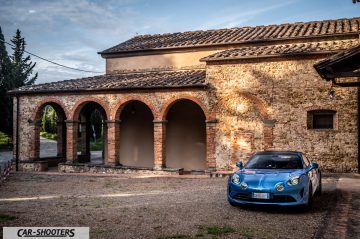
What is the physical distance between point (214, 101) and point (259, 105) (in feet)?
5.94

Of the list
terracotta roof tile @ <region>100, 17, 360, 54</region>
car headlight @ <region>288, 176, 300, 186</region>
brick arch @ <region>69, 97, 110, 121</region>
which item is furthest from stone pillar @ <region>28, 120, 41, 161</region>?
car headlight @ <region>288, 176, 300, 186</region>

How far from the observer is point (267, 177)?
278 inches

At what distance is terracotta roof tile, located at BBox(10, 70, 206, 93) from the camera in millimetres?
14539

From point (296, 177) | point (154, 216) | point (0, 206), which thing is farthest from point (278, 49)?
point (0, 206)

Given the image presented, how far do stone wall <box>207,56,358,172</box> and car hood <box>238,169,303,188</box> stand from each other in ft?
18.5

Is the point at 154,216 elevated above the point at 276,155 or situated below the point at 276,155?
below

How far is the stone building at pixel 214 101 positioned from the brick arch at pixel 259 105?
0.04 meters

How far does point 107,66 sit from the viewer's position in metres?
19.7

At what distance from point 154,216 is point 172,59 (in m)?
12.5

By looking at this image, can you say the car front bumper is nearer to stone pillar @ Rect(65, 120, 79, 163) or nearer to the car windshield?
the car windshield

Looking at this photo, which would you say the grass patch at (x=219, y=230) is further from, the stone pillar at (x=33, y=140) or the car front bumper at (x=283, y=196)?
the stone pillar at (x=33, y=140)

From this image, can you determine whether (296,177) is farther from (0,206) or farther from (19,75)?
(19,75)

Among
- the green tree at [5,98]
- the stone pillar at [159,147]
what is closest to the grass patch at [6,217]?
the stone pillar at [159,147]

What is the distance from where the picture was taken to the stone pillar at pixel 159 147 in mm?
14508
